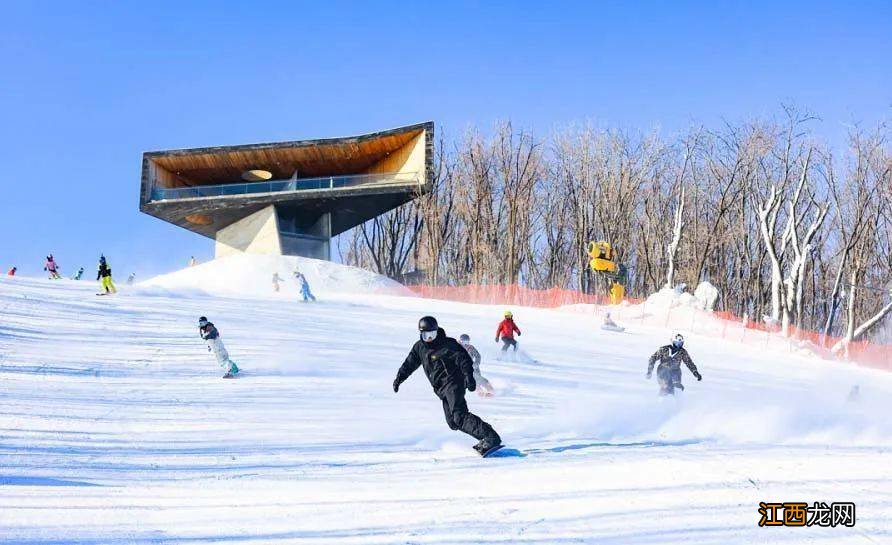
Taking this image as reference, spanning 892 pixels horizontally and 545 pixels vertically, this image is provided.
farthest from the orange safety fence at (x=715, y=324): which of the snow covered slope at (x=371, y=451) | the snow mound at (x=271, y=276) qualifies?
the snow covered slope at (x=371, y=451)

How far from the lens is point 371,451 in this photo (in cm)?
757

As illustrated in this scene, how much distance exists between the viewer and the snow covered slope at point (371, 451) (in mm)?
4742

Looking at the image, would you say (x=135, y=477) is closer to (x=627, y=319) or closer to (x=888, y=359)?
(x=627, y=319)

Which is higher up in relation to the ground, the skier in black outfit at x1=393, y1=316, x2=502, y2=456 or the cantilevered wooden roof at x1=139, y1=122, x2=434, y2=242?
the cantilevered wooden roof at x1=139, y1=122, x2=434, y2=242

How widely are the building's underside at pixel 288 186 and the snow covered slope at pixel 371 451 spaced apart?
26.4 m

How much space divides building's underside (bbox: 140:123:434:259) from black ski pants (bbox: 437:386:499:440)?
36854 millimetres

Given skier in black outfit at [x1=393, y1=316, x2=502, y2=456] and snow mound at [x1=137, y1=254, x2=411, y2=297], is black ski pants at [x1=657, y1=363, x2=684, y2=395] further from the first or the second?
snow mound at [x1=137, y1=254, x2=411, y2=297]

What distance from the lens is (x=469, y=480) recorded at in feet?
19.8

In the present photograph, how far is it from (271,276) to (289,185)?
7847mm

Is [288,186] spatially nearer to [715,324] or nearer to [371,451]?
[715,324]

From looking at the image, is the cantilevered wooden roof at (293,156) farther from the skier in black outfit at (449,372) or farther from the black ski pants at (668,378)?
the skier in black outfit at (449,372)

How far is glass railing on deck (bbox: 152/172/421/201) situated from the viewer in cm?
4438

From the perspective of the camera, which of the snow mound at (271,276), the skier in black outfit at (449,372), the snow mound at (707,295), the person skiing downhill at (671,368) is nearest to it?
the skier in black outfit at (449,372)

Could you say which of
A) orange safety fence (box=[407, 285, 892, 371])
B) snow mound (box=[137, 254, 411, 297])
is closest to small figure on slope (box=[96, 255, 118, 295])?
snow mound (box=[137, 254, 411, 297])
